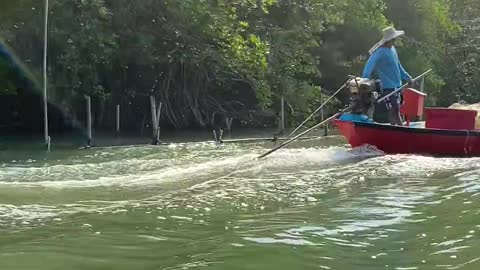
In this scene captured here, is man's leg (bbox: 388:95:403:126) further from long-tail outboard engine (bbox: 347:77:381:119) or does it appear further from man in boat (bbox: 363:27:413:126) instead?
long-tail outboard engine (bbox: 347:77:381:119)

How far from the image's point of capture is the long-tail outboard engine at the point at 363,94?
10648mm

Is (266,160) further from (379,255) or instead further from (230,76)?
(230,76)

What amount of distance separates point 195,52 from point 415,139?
8.27 m

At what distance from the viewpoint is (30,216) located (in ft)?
20.0

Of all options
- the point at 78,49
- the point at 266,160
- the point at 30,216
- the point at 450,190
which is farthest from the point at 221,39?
the point at 30,216

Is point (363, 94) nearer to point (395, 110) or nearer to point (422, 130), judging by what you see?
point (395, 110)

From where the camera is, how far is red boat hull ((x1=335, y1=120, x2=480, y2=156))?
34.7 ft

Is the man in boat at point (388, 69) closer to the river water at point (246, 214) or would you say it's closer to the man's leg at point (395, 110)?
the man's leg at point (395, 110)

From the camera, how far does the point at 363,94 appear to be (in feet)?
35.4

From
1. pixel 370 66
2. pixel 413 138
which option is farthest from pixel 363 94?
pixel 413 138

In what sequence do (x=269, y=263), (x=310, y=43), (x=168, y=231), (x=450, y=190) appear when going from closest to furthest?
1. (x=269, y=263)
2. (x=168, y=231)
3. (x=450, y=190)
4. (x=310, y=43)

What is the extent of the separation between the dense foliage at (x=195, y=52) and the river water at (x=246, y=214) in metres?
5.87

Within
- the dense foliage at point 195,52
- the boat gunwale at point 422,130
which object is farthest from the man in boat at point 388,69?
the dense foliage at point 195,52

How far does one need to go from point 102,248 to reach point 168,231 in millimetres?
699
